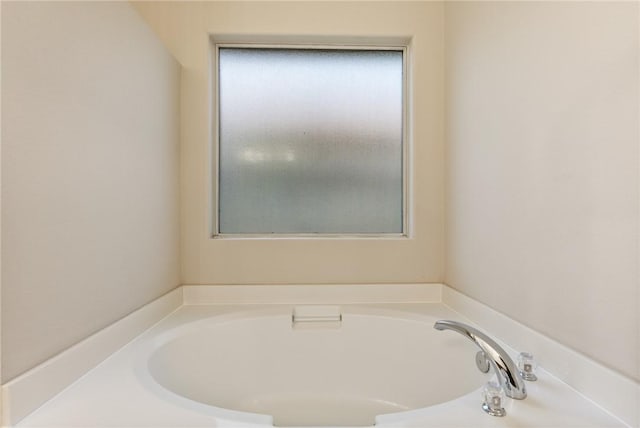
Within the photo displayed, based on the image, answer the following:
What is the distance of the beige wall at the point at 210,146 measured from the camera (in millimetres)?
1791

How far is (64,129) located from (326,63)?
139 centimetres

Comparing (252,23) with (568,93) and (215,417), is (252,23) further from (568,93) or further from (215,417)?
(215,417)

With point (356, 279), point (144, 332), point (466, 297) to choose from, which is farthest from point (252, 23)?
point (466, 297)

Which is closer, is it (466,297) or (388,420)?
(388,420)

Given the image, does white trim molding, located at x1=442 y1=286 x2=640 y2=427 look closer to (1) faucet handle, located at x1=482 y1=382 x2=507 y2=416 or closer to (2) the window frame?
(1) faucet handle, located at x1=482 y1=382 x2=507 y2=416

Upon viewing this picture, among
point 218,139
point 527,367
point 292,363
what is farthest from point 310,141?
point 527,367

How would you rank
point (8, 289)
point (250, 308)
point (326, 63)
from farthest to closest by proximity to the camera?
point (326, 63) → point (250, 308) → point (8, 289)

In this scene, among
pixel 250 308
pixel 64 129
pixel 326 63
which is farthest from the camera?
pixel 326 63

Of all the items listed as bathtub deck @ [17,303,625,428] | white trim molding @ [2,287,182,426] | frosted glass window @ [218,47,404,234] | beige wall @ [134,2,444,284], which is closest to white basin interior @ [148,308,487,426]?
white trim molding @ [2,287,182,426]

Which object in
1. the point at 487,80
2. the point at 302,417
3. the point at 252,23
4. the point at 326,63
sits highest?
the point at 252,23

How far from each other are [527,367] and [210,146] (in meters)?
1.61

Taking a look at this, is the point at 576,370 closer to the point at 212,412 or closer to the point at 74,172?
the point at 212,412

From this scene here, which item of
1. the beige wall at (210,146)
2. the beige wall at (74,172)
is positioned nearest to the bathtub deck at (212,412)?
the beige wall at (74,172)

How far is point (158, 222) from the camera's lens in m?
1.52
